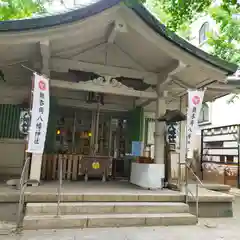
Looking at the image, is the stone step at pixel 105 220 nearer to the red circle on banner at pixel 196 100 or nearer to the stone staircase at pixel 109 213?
the stone staircase at pixel 109 213

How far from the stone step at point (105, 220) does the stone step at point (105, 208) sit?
0.49 feet

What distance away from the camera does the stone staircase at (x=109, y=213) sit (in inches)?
211

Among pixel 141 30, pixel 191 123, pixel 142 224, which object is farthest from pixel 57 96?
pixel 142 224

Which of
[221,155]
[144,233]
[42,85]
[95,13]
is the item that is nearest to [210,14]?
[95,13]

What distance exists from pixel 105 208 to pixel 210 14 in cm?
652

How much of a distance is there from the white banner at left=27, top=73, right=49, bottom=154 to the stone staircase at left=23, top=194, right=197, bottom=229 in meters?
1.27

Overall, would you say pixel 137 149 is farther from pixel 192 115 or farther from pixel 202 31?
pixel 202 31

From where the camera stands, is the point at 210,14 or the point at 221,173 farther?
the point at 221,173

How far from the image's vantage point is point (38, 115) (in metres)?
6.22

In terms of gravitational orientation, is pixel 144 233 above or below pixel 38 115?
below

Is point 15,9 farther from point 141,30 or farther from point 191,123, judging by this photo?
point 191,123

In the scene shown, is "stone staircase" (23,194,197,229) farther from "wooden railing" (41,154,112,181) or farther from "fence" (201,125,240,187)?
"fence" (201,125,240,187)

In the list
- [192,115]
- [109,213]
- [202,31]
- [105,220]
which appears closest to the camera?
[105,220]

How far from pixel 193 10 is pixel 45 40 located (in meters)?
3.42
